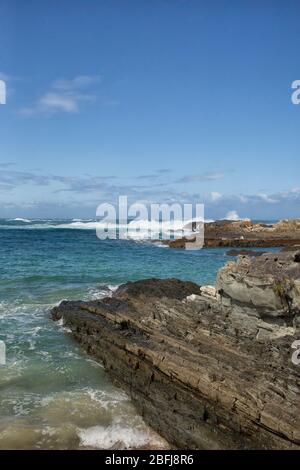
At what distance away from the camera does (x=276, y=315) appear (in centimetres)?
1283

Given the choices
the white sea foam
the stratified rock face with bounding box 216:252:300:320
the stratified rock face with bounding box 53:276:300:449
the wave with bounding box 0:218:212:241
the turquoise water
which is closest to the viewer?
the stratified rock face with bounding box 53:276:300:449

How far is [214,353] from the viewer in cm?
1088

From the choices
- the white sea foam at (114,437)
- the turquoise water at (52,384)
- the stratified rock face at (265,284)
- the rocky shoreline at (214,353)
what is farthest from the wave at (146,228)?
the white sea foam at (114,437)

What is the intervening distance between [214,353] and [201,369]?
0.91m

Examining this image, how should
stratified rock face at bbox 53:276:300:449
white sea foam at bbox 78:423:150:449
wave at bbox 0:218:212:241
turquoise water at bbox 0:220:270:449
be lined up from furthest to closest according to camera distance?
1. wave at bbox 0:218:212:241
2. turquoise water at bbox 0:220:270:449
3. white sea foam at bbox 78:423:150:449
4. stratified rock face at bbox 53:276:300:449

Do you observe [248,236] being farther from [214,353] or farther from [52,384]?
[52,384]

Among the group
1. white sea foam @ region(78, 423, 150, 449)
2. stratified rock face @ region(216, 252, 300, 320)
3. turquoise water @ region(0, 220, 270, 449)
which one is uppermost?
stratified rock face @ region(216, 252, 300, 320)

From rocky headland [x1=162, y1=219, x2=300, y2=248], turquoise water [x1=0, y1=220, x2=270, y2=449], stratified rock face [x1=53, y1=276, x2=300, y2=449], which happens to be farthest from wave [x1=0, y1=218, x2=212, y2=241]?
stratified rock face [x1=53, y1=276, x2=300, y2=449]

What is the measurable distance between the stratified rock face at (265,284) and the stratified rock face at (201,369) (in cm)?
52

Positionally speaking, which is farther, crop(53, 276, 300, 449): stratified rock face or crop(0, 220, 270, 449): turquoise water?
crop(0, 220, 270, 449): turquoise water

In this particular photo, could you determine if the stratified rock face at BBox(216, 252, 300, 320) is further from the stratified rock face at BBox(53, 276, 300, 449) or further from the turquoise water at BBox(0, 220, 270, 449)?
the turquoise water at BBox(0, 220, 270, 449)

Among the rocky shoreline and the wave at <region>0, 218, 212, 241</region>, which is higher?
the wave at <region>0, 218, 212, 241</region>

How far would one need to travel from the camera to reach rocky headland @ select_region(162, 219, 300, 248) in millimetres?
52938

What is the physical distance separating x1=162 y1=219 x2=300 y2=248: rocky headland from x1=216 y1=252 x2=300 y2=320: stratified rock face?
36289 mm
